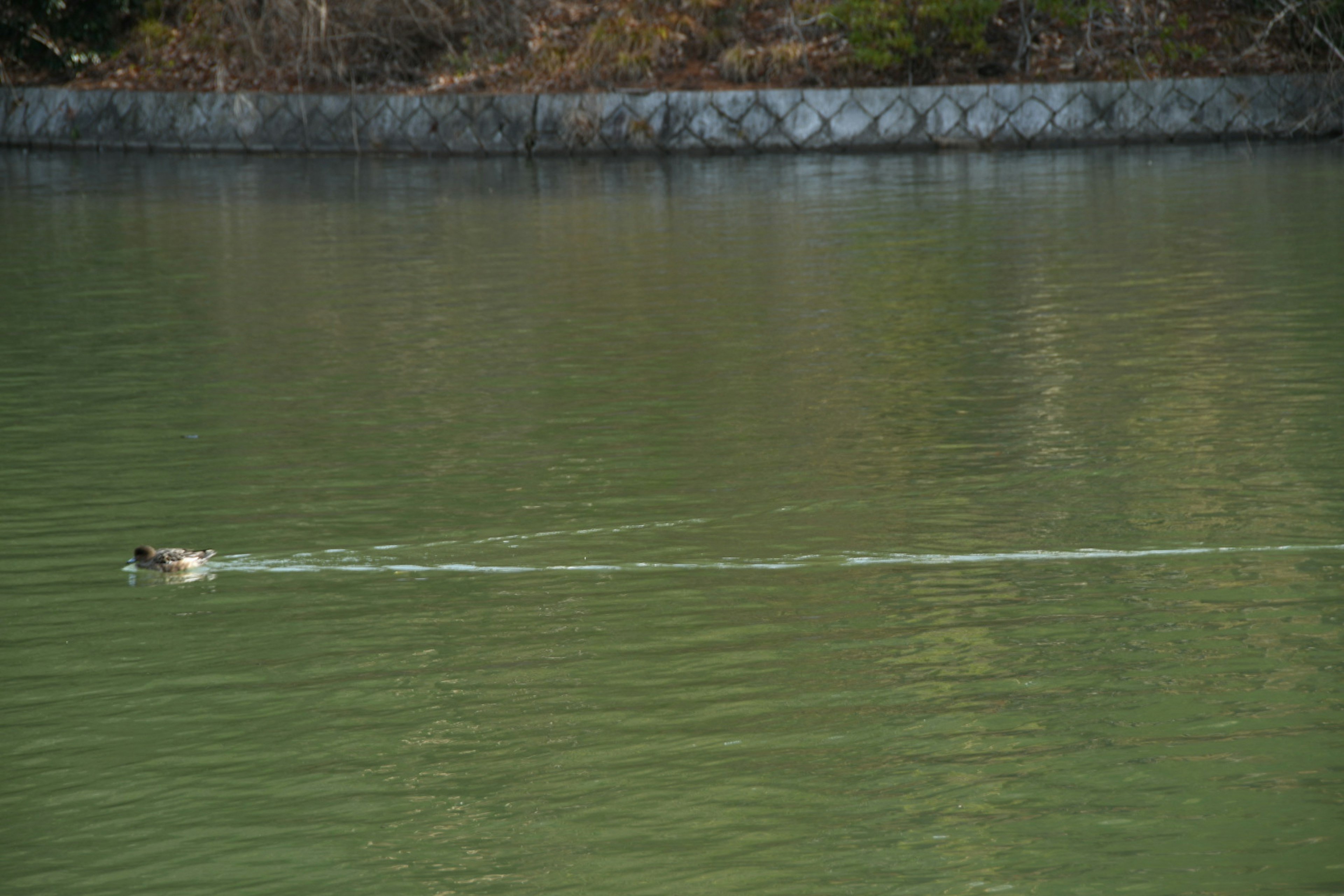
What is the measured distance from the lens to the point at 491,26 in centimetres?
2964

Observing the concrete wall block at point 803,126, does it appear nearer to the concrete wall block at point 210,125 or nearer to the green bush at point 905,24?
the green bush at point 905,24

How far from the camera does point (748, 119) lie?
2605 centimetres

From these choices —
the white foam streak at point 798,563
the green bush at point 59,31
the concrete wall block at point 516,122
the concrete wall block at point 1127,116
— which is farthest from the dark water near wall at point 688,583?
the green bush at point 59,31

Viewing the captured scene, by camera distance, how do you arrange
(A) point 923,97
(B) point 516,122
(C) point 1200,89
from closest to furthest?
(C) point 1200,89
(A) point 923,97
(B) point 516,122

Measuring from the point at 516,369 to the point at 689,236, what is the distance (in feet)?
19.6

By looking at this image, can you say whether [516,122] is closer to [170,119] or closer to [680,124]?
[680,124]

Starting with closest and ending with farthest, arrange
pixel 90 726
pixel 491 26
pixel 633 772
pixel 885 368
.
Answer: pixel 633 772 → pixel 90 726 → pixel 885 368 → pixel 491 26

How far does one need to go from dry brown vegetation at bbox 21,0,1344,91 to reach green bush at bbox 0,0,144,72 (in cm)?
145

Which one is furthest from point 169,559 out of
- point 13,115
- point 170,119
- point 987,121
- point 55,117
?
point 13,115

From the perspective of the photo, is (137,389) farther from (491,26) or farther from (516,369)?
(491,26)

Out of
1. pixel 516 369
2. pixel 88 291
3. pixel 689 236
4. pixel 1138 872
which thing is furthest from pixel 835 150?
pixel 1138 872

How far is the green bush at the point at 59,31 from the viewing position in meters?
31.2

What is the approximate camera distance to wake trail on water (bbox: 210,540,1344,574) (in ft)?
21.1

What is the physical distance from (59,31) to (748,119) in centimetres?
1328
